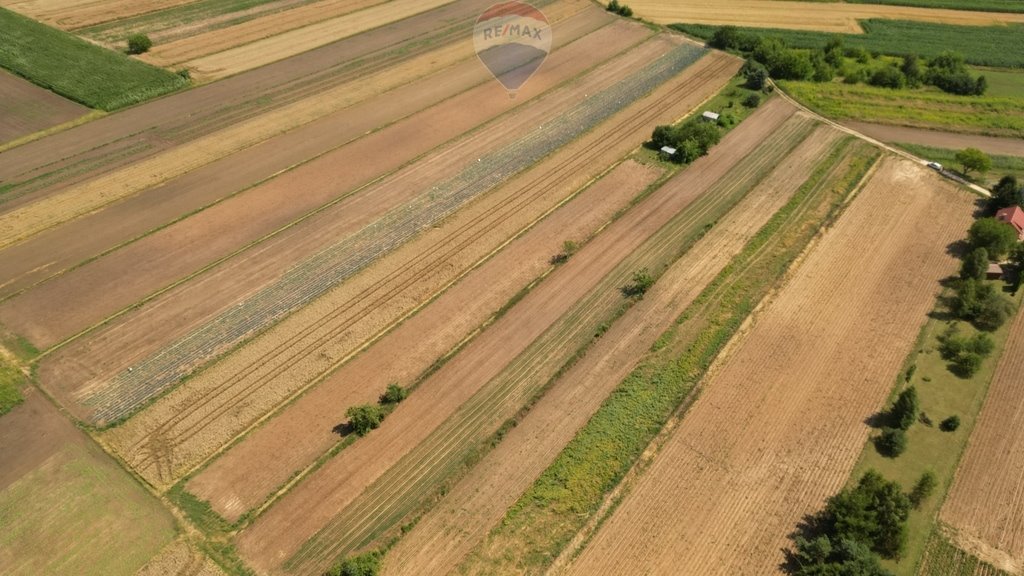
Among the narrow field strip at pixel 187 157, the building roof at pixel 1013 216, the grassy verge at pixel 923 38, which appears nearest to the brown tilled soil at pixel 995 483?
the building roof at pixel 1013 216

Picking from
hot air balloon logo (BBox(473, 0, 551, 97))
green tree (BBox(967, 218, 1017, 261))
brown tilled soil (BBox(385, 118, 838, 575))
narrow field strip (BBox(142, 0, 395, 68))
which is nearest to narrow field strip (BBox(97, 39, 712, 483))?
brown tilled soil (BBox(385, 118, 838, 575))

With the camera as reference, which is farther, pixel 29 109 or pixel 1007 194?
pixel 29 109

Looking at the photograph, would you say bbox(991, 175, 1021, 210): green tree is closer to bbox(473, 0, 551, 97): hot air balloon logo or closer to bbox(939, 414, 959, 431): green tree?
bbox(939, 414, 959, 431): green tree

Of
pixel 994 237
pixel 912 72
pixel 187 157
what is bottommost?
pixel 994 237

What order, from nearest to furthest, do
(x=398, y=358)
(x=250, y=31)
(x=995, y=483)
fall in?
(x=995, y=483), (x=398, y=358), (x=250, y=31)

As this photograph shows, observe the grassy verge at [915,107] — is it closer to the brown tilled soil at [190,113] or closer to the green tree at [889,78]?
the green tree at [889,78]

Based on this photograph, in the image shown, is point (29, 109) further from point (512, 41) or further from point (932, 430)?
point (932, 430)

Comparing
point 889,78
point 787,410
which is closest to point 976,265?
point 787,410
